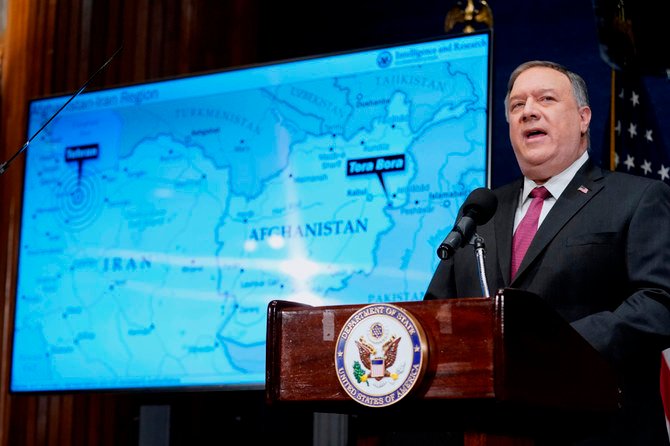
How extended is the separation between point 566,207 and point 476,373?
104 cm

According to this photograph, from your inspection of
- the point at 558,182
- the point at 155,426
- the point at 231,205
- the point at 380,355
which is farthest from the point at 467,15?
the point at 380,355

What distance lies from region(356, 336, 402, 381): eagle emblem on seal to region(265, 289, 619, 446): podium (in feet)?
0.20

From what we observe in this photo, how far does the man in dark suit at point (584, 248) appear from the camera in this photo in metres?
2.71

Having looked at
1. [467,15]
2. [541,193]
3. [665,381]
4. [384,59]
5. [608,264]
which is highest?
[467,15]

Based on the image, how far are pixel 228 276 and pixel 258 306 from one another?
0.59 feet

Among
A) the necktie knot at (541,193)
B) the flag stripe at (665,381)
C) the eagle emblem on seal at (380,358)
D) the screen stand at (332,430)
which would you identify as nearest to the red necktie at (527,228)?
the necktie knot at (541,193)

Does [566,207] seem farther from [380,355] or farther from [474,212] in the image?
[380,355]

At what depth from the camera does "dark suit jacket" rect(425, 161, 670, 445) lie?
111 inches

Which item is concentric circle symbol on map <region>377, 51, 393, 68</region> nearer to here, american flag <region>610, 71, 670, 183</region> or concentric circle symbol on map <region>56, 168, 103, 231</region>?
american flag <region>610, 71, 670, 183</region>

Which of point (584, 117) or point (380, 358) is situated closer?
point (380, 358)

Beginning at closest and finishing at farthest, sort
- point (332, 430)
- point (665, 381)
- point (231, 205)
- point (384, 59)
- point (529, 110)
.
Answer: point (529, 110) → point (665, 381) → point (332, 430) → point (384, 59) → point (231, 205)

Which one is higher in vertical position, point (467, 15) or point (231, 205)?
point (467, 15)

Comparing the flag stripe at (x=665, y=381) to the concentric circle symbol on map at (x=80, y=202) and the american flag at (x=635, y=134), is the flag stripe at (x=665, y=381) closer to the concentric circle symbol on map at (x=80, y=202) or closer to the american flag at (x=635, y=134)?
the american flag at (x=635, y=134)

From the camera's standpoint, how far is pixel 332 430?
3918mm
